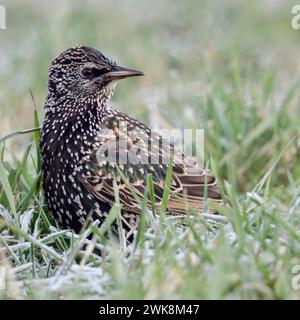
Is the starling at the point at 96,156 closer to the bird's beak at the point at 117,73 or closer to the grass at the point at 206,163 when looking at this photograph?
the bird's beak at the point at 117,73

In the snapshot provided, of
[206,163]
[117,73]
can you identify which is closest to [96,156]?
[117,73]

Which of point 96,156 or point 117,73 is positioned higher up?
point 117,73

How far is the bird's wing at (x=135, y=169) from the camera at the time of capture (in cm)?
529

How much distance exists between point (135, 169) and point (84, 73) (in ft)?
2.11

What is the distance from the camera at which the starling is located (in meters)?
5.27

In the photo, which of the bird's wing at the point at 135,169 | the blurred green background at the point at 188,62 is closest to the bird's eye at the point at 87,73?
the bird's wing at the point at 135,169

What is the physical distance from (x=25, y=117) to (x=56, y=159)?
2.79 metres

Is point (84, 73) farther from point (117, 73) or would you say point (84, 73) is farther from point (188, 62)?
point (188, 62)

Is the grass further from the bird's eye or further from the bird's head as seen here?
the bird's eye

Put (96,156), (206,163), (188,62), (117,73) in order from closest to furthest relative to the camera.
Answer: (96,156)
(117,73)
(206,163)
(188,62)

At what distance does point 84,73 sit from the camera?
5.57m

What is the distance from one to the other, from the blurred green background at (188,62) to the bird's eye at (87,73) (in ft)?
2.85

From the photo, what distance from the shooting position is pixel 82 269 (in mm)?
4191
